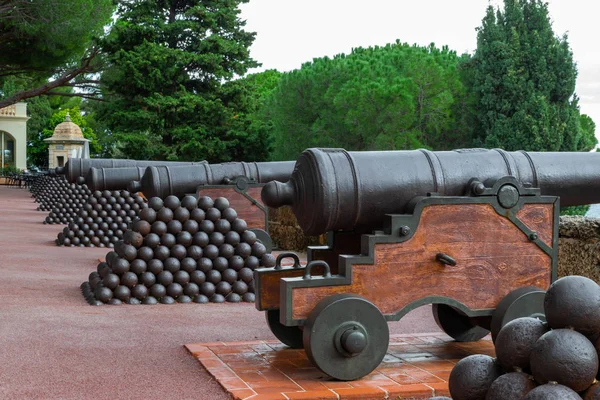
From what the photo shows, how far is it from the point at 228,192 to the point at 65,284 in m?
2.43

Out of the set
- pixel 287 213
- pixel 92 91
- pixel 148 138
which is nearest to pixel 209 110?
pixel 148 138

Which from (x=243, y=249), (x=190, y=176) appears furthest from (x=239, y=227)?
(x=190, y=176)

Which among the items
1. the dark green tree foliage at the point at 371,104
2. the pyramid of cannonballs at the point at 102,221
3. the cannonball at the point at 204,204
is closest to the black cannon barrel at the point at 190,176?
the cannonball at the point at 204,204

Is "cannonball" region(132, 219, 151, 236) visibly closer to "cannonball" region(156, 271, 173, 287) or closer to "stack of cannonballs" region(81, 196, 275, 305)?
"stack of cannonballs" region(81, 196, 275, 305)

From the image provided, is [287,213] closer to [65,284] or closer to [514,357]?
[65,284]

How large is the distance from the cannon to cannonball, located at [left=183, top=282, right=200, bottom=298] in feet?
7.30

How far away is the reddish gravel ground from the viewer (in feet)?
12.4

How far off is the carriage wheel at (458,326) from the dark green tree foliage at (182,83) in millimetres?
18292

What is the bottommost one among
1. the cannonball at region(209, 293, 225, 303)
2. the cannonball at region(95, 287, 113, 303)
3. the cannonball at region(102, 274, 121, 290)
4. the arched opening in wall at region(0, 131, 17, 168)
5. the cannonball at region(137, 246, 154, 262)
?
the cannonball at region(209, 293, 225, 303)

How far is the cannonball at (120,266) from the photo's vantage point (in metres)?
6.54

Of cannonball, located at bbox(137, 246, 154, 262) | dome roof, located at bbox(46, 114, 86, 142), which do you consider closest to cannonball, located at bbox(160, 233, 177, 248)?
cannonball, located at bbox(137, 246, 154, 262)

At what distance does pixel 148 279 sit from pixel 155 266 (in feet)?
0.40

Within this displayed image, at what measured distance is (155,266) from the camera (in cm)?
661

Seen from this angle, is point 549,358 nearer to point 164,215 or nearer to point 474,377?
point 474,377
